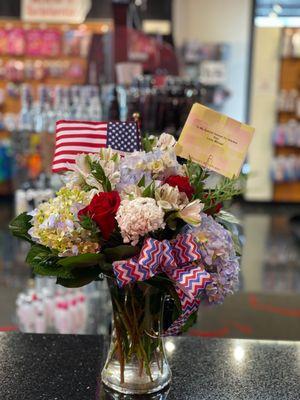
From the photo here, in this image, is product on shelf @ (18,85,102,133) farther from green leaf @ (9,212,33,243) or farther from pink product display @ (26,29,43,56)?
pink product display @ (26,29,43,56)

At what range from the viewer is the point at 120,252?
1204 mm

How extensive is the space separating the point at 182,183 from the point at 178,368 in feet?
1.91

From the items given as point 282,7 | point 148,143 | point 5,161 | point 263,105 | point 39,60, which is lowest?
point 5,161

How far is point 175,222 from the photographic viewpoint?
1.22m

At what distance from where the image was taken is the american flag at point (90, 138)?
1425 millimetres

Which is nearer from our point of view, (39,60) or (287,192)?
(39,60)

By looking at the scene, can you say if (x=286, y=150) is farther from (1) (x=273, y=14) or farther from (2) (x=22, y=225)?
(2) (x=22, y=225)

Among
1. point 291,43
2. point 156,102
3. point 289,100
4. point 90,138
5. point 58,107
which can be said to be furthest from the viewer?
point 289,100

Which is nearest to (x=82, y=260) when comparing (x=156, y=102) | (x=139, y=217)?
(x=139, y=217)

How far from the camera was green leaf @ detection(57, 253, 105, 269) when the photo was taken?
1.19 metres

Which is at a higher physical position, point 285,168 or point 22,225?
point 22,225

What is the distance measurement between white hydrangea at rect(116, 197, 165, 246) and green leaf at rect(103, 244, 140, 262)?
0.04 metres

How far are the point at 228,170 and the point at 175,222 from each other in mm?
262

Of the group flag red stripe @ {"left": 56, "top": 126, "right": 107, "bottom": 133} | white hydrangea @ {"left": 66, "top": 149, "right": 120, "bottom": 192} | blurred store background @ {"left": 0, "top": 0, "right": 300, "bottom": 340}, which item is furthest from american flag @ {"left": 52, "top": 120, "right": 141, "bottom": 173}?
blurred store background @ {"left": 0, "top": 0, "right": 300, "bottom": 340}
